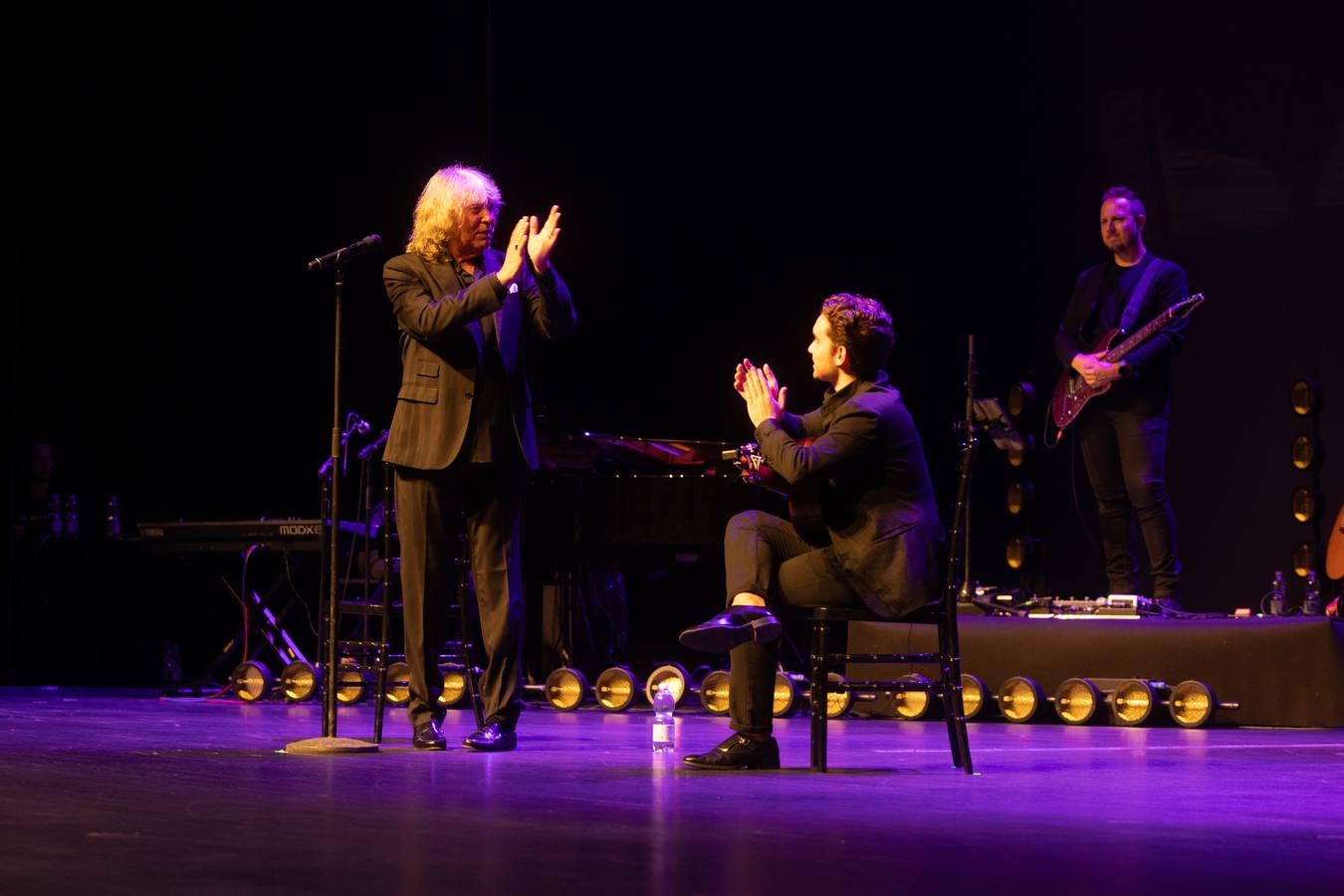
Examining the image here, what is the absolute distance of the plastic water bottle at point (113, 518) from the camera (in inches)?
372

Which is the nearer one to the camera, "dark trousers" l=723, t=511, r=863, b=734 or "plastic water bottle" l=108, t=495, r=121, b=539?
"dark trousers" l=723, t=511, r=863, b=734

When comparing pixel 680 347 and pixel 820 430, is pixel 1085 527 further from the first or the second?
pixel 820 430

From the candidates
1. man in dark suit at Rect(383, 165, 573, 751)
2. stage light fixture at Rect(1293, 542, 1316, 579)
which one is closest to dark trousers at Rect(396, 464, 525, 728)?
man in dark suit at Rect(383, 165, 573, 751)

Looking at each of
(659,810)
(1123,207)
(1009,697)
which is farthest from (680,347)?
(659,810)

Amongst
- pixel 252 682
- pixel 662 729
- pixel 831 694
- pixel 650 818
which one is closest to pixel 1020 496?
pixel 831 694

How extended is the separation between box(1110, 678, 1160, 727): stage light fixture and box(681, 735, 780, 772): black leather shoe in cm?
262

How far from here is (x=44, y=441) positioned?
9445mm

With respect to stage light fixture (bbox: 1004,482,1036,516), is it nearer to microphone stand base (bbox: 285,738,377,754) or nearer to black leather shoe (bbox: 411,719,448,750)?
black leather shoe (bbox: 411,719,448,750)

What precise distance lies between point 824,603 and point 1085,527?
5.11 m

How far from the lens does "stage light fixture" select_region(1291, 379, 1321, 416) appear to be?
8.20 m

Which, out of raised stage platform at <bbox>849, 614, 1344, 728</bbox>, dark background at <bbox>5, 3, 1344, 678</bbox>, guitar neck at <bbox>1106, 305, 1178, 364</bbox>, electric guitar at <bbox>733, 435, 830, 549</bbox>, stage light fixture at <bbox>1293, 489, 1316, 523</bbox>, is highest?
dark background at <bbox>5, 3, 1344, 678</bbox>

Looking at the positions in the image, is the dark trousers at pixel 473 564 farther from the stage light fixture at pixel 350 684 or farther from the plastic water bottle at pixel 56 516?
the plastic water bottle at pixel 56 516

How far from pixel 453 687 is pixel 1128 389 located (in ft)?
10.5

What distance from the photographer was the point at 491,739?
4.84 meters
